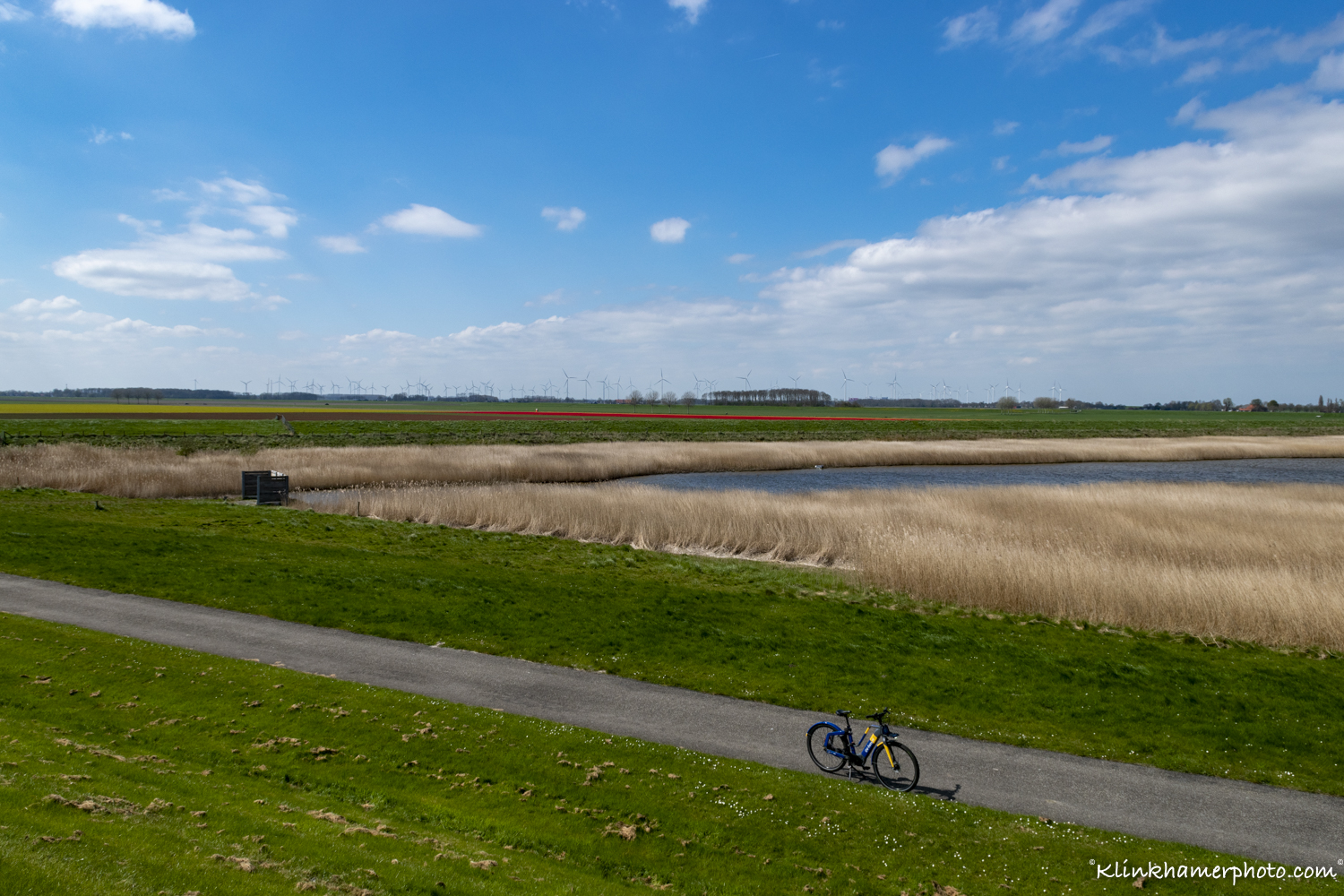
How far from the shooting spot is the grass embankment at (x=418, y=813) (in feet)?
20.4

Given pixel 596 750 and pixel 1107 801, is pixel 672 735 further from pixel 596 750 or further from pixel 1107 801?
pixel 1107 801

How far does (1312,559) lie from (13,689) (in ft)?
105

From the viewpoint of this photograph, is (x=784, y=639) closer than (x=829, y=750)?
No

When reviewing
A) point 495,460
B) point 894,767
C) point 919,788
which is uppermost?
point 495,460

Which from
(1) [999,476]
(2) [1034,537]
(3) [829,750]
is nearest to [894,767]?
(3) [829,750]

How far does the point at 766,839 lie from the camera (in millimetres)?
8086

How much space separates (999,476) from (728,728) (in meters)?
51.4

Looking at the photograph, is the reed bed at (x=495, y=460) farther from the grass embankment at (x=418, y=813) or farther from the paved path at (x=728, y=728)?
the grass embankment at (x=418, y=813)

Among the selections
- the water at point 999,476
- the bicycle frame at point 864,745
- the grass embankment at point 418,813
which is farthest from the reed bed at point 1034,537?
the grass embankment at point 418,813

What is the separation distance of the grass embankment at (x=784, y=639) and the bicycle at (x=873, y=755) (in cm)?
180

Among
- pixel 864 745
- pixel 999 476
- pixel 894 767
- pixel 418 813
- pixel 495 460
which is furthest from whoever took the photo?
pixel 999 476

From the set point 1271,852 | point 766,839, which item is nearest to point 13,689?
point 766,839

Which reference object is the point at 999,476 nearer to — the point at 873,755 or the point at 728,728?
the point at 728,728

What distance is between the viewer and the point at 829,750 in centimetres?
995
